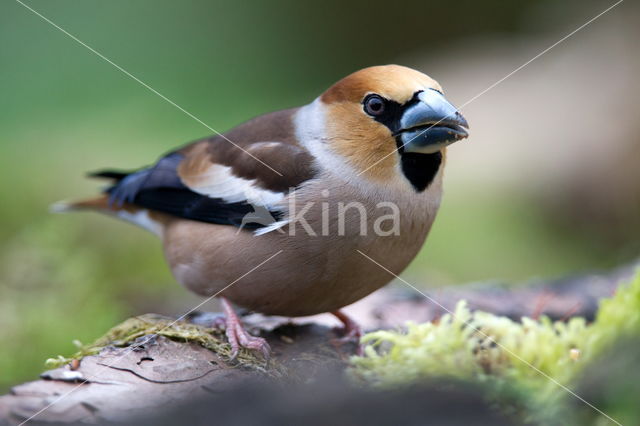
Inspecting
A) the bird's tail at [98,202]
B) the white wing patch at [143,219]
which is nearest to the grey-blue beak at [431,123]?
the white wing patch at [143,219]

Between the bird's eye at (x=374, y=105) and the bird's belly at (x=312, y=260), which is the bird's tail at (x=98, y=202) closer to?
the bird's belly at (x=312, y=260)

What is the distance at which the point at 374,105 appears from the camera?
3.62 m

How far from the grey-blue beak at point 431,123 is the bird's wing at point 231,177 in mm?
581

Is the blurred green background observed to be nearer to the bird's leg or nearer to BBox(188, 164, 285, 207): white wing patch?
BBox(188, 164, 285, 207): white wing patch

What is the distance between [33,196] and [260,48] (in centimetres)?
763

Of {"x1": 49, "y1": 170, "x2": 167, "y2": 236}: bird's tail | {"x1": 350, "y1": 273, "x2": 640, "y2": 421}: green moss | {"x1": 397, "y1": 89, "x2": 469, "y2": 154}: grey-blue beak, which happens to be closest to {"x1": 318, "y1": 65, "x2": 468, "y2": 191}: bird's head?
{"x1": 397, "y1": 89, "x2": 469, "y2": 154}: grey-blue beak

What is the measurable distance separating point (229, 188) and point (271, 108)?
367 inches

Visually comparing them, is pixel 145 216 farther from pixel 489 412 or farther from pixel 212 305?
pixel 489 412

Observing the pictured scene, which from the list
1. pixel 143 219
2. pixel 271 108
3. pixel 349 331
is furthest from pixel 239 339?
pixel 271 108

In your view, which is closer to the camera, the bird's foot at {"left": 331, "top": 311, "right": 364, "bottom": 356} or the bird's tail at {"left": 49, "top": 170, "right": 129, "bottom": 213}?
the bird's foot at {"left": 331, "top": 311, "right": 364, "bottom": 356}

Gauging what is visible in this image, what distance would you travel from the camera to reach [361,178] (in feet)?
11.8

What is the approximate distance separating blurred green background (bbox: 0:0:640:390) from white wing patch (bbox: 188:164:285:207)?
1997 millimetres

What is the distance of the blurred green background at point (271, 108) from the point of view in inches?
273

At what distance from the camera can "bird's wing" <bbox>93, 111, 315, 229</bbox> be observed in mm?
3746
